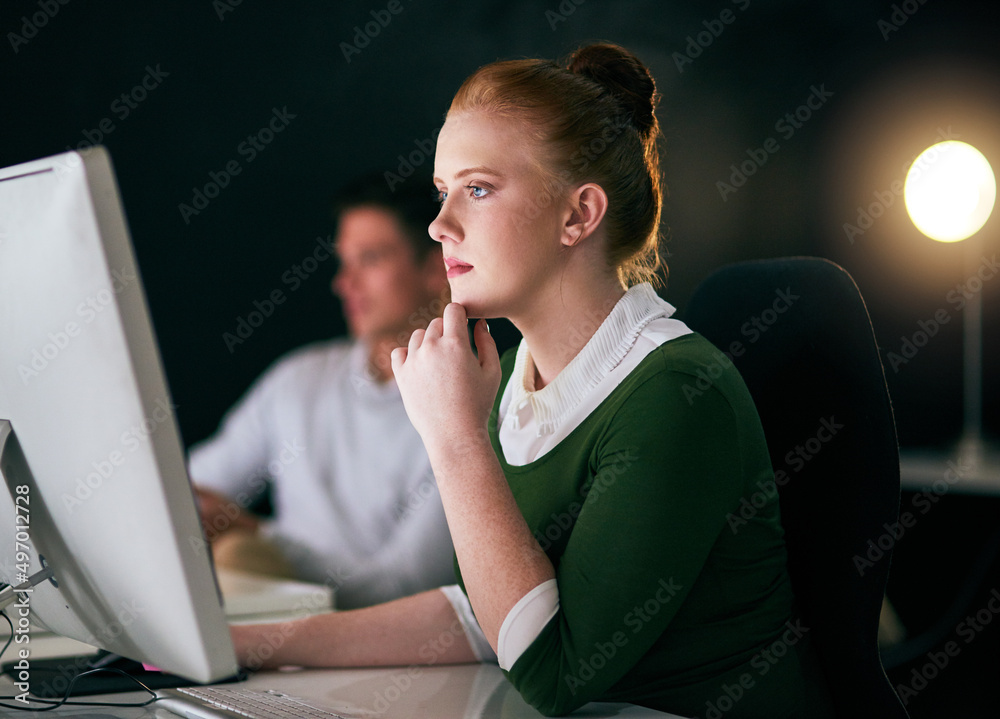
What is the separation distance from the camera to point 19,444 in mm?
637

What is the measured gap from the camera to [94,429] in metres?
0.56

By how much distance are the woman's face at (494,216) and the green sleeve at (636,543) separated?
24 centimetres

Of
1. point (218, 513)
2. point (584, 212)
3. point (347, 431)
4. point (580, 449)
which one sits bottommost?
point (218, 513)

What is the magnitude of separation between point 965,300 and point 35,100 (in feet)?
9.61

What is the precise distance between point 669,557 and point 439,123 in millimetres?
2449

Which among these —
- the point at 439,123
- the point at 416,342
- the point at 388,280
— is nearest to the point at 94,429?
the point at 416,342

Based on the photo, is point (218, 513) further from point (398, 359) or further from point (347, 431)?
point (398, 359)

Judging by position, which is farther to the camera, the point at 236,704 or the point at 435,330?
the point at 435,330

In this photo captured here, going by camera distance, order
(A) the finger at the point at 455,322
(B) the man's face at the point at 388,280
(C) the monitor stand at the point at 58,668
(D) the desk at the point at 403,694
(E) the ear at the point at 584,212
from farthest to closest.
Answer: (B) the man's face at the point at 388,280, (E) the ear at the point at 584,212, (A) the finger at the point at 455,322, (D) the desk at the point at 403,694, (C) the monitor stand at the point at 58,668

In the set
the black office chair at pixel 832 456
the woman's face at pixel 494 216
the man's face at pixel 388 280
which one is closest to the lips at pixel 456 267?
the woman's face at pixel 494 216

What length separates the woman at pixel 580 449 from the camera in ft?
2.56

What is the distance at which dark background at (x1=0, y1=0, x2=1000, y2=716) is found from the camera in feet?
8.70

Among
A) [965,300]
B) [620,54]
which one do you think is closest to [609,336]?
[620,54]

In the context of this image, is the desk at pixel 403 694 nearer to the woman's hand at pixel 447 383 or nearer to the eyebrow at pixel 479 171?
the woman's hand at pixel 447 383
